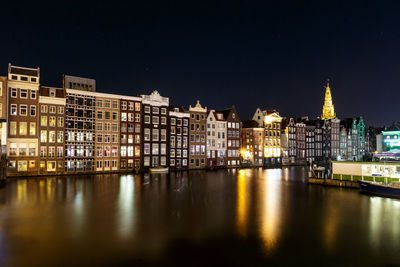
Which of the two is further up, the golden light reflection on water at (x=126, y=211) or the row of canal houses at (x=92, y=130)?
the row of canal houses at (x=92, y=130)

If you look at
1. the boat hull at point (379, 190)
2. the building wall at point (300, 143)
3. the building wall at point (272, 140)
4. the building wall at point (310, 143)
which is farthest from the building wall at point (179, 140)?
the building wall at point (310, 143)

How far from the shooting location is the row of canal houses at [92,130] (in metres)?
56.7

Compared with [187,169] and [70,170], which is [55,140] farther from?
[187,169]

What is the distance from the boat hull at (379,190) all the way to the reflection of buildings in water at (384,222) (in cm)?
175

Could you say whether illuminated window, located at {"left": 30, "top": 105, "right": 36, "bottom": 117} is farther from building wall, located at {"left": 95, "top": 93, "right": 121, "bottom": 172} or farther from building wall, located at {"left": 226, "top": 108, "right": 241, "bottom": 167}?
building wall, located at {"left": 226, "top": 108, "right": 241, "bottom": 167}

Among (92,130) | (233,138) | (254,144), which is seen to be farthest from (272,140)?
(92,130)

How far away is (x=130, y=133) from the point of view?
233 feet

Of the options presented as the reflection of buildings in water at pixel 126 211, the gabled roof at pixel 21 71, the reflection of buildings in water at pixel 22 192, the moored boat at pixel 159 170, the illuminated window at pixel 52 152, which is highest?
the gabled roof at pixel 21 71

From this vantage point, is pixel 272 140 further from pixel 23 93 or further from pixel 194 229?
pixel 194 229

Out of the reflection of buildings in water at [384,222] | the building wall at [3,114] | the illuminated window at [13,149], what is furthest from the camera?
the illuminated window at [13,149]

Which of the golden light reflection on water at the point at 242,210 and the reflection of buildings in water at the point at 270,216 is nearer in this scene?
the reflection of buildings in water at the point at 270,216

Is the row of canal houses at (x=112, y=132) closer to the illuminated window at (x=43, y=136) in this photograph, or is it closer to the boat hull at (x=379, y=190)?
the illuminated window at (x=43, y=136)

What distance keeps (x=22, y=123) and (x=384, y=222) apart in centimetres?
6070

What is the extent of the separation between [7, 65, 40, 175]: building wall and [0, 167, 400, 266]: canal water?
17.6 m
